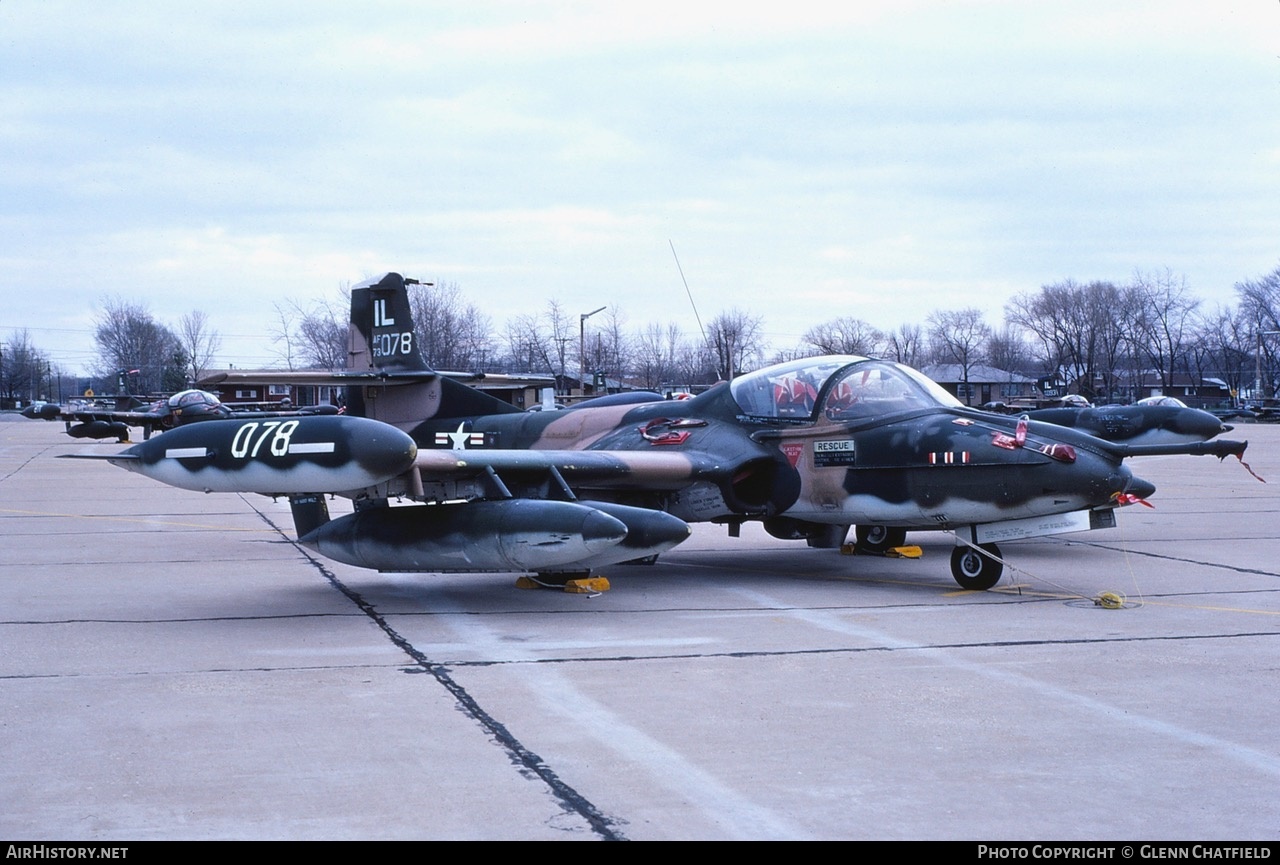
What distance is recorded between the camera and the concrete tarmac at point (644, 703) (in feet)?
14.9

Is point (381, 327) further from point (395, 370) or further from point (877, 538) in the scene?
point (877, 538)

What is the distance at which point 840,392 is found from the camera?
35.9 ft

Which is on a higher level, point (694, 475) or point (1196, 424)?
point (1196, 424)

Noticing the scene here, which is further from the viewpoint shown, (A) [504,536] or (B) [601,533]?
(A) [504,536]

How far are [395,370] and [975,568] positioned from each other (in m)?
7.57

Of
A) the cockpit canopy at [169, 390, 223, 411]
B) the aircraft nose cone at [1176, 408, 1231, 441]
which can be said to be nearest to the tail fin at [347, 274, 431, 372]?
the aircraft nose cone at [1176, 408, 1231, 441]

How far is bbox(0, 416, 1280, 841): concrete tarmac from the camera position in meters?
4.54

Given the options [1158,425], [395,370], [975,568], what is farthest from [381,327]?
[1158,425]

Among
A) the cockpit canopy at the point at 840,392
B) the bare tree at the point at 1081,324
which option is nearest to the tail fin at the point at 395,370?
the cockpit canopy at the point at 840,392

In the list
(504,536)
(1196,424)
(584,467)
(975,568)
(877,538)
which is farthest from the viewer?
(1196,424)

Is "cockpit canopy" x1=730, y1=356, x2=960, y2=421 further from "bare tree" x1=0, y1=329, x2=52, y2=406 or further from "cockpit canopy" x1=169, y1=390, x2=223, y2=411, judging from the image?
"bare tree" x1=0, y1=329, x2=52, y2=406

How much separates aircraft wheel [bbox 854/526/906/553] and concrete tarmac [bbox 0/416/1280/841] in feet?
1.94

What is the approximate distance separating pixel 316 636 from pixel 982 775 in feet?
16.0

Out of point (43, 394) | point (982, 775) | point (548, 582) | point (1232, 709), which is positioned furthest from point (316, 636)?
point (43, 394)
